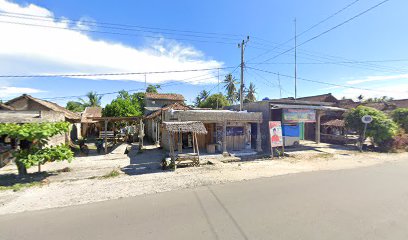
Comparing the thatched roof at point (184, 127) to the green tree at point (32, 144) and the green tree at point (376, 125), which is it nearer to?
the green tree at point (32, 144)

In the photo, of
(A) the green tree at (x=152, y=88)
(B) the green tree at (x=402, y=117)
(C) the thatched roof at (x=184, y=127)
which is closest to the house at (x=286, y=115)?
(C) the thatched roof at (x=184, y=127)

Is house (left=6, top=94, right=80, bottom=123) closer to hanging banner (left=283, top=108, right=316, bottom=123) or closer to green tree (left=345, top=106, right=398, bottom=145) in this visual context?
hanging banner (left=283, top=108, right=316, bottom=123)

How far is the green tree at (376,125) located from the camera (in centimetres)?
1672

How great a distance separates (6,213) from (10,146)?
33.5 ft

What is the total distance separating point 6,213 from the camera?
5703 mm

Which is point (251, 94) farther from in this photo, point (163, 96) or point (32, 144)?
point (32, 144)

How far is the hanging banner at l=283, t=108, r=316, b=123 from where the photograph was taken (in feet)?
57.8

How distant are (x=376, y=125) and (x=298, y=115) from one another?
20.1 feet

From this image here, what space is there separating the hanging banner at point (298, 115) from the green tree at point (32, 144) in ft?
51.8

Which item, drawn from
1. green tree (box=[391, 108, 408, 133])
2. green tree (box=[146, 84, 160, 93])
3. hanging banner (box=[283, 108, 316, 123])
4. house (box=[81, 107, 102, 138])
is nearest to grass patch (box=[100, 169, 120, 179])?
hanging banner (box=[283, 108, 316, 123])

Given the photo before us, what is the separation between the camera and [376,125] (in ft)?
55.7

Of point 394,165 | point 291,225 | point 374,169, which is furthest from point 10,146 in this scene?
point 394,165

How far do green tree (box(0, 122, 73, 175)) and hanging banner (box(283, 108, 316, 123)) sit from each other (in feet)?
51.8

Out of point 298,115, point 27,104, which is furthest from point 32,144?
point 298,115
